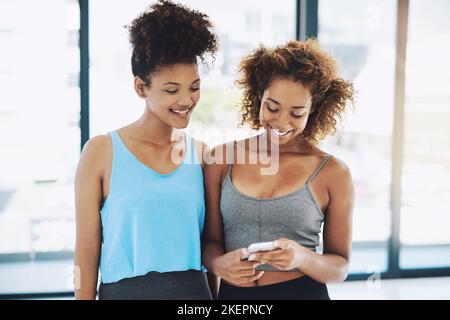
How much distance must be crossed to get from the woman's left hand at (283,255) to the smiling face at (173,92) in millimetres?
356

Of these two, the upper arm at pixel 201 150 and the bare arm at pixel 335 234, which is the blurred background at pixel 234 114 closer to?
the upper arm at pixel 201 150

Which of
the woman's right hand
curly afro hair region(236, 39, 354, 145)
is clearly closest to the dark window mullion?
curly afro hair region(236, 39, 354, 145)

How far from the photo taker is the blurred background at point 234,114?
2.62 metres

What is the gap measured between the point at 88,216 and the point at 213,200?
0.29 meters

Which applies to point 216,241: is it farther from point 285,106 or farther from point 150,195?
point 285,106

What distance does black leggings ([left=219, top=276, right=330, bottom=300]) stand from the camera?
1.02m

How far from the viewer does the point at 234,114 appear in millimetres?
2514

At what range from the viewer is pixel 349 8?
3018 mm

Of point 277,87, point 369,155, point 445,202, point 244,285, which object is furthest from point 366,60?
point 244,285

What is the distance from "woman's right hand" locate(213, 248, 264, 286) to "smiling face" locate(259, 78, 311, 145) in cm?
32

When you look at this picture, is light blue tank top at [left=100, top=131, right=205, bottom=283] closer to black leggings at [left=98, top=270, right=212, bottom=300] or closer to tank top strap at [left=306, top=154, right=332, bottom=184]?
black leggings at [left=98, top=270, right=212, bottom=300]

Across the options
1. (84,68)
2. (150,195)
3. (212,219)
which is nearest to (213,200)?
(212,219)

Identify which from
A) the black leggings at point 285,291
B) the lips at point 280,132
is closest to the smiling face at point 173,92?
the lips at point 280,132
